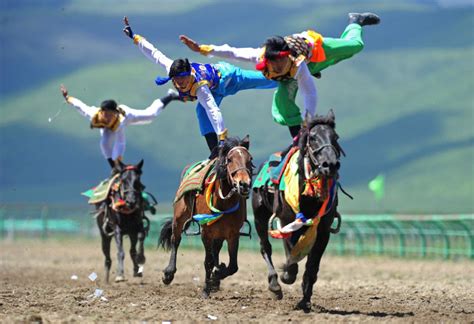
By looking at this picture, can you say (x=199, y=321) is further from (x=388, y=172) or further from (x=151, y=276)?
(x=388, y=172)

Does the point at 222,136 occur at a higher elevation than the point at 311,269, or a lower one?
higher

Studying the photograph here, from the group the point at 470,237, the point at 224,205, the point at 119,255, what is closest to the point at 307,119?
the point at 224,205

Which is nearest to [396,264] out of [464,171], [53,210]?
[53,210]

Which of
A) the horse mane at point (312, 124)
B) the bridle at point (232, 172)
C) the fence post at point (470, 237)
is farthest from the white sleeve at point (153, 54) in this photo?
the fence post at point (470, 237)

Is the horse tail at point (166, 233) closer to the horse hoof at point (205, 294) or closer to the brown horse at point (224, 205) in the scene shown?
the brown horse at point (224, 205)

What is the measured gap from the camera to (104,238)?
21438mm

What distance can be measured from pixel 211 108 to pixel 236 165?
5.18 ft

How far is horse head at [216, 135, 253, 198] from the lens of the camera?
13.4m

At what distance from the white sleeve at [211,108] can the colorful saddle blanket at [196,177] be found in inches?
18.7

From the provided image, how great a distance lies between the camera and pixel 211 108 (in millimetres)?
15047

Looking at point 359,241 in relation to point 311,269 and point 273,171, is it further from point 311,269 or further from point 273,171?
point 311,269

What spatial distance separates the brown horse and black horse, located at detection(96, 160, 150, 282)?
180 inches

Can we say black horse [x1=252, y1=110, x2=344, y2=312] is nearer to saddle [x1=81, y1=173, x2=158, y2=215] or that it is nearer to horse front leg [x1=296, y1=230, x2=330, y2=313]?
horse front leg [x1=296, y1=230, x2=330, y2=313]

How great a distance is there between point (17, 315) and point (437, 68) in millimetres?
131180
